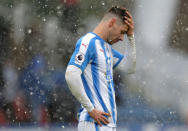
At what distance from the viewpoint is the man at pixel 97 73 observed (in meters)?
2.93

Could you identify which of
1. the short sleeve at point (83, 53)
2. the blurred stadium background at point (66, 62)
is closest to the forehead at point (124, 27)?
the short sleeve at point (83, 53)

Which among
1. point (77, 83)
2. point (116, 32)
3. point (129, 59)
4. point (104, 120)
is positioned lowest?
point (104, 120)

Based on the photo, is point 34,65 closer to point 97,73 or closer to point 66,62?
point 66,62

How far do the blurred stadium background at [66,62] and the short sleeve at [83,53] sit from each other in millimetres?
6132

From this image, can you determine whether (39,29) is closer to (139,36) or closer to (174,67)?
(139,36)

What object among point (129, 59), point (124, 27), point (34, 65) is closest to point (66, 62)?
point (34, 65)

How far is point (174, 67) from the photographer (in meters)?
10.3

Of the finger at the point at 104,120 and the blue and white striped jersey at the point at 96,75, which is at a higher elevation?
the blue and white striped jersey at the point at 96,75

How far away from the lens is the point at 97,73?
304 cm

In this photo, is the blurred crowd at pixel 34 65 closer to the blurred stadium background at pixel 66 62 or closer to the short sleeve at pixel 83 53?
the blurred stadium background at pixel 66 62

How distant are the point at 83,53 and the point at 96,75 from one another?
0.20 meters

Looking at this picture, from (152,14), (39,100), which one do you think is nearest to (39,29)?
(39,100)

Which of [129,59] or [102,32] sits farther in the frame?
[129,59]

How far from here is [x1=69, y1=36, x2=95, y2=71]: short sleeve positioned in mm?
2936
